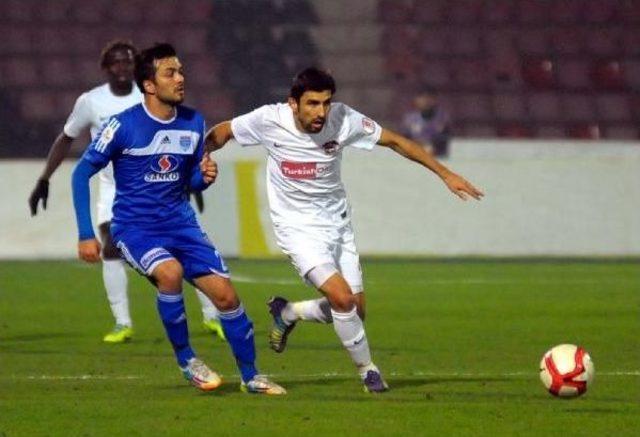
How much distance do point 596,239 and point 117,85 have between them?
10.1 m

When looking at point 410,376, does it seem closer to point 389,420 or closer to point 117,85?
point 389,420

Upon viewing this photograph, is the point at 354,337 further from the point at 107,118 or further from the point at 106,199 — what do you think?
the point at 106,199

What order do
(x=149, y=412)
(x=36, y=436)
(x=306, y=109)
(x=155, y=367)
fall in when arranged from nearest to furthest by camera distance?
(x=36, y=436)
(x=149, y=412)
(x=306, y=109)
(x=155, y=367)

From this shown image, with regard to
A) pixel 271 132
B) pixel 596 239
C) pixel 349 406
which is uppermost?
pixel 271 132

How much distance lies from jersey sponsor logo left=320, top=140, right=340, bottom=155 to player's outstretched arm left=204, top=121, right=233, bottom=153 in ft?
1.74

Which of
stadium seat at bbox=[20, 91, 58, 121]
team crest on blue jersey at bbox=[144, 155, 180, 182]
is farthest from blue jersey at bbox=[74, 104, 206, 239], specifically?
stadium seat at bbox=[20, 91, 58, 121]

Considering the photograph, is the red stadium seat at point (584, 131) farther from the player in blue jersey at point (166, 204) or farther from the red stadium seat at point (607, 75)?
the player in blue jersey at point (166, 204)

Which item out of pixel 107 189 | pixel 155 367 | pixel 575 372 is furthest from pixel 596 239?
pixel 575 372

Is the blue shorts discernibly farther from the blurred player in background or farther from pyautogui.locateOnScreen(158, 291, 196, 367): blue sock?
the blurred player in background

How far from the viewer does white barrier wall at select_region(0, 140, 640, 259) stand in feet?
67.7

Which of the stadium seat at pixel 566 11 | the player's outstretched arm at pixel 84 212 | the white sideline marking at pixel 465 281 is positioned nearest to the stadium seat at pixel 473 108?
the stadium seat at pixel 566 11

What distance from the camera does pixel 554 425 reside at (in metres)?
7.76

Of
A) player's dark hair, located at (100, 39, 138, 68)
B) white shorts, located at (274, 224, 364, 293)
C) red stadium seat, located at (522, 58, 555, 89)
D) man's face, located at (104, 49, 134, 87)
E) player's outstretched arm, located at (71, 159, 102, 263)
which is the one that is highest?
player's dark hair, located at (100, 39, 138, 68)

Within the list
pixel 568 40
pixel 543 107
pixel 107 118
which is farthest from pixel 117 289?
pixel 568 40
